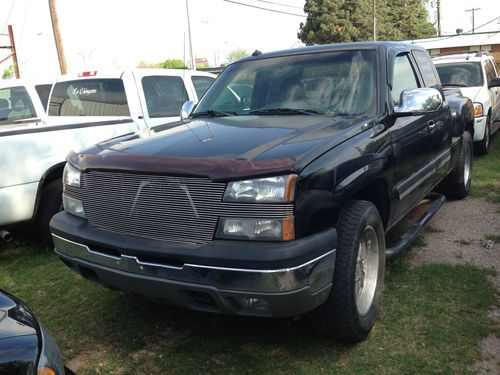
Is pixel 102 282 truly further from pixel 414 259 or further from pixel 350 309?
pixel 414 259

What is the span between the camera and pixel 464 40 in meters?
39.5

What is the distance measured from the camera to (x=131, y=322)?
3621 millimetres

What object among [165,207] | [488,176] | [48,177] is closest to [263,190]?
[165,207]

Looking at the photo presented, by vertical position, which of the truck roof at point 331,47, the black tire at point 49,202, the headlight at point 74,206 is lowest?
the black tire at point 49,202

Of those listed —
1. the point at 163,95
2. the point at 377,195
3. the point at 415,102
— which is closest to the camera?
the point at 377,195

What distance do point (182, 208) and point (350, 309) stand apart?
1130 millimetres

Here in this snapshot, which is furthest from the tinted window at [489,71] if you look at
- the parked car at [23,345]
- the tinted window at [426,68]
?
the parked car at [23,345]

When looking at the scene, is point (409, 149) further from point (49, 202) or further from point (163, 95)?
point (163, 95)

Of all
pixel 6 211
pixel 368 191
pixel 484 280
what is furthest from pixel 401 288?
pixel 6 211

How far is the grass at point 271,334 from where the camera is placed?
3018 millimetres

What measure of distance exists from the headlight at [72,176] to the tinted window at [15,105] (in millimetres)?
3686

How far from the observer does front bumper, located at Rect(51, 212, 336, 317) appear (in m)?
→ 2.49

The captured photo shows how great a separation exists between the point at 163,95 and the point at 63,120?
1.31 meters

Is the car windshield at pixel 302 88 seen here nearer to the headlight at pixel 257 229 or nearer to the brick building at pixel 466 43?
the headlight at pixel 257 229
